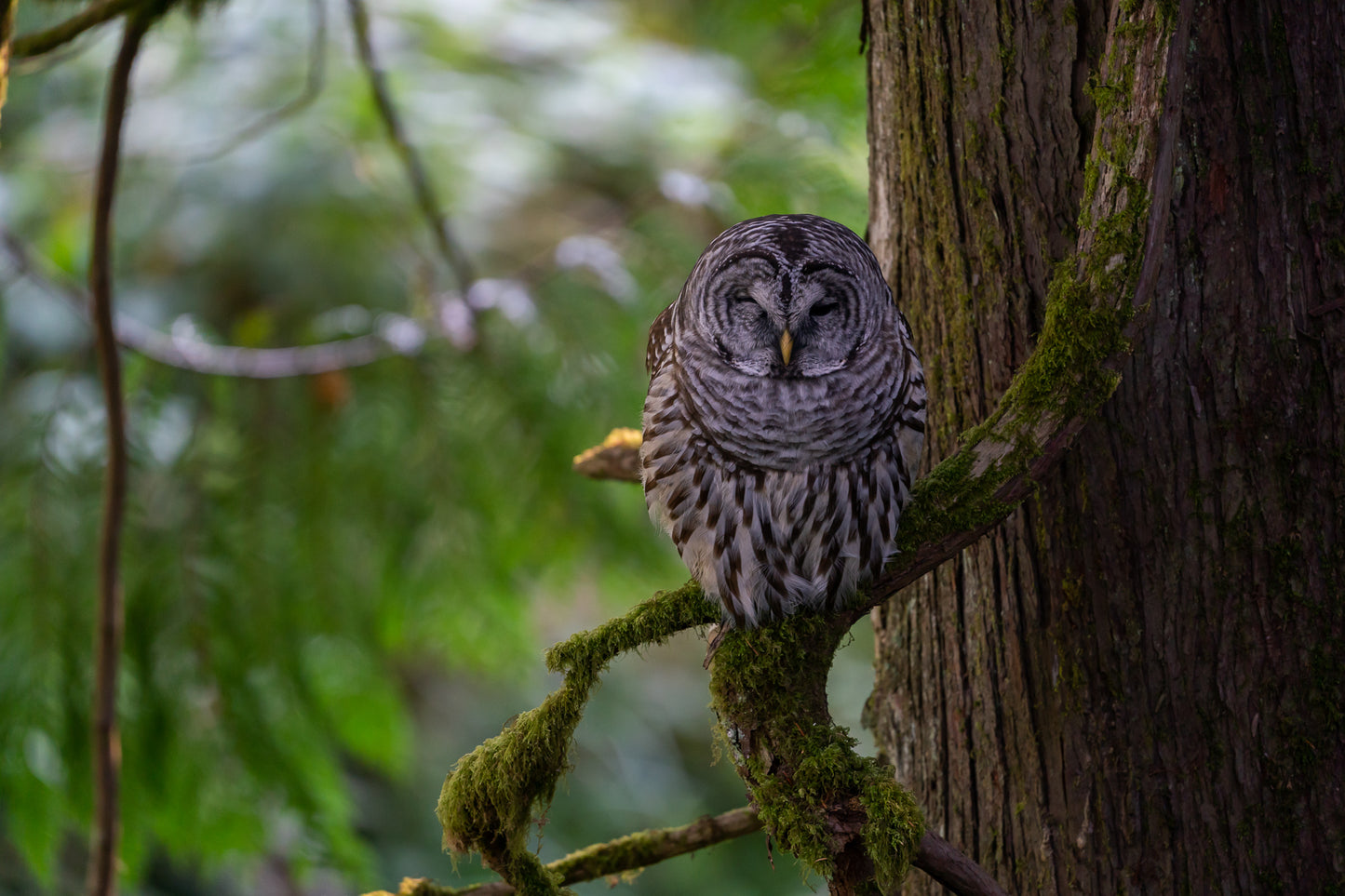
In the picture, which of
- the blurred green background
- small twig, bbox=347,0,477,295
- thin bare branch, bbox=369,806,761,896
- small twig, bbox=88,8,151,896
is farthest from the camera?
the blurred green background

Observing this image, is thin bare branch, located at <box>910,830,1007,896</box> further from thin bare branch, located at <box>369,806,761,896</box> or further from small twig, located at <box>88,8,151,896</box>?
small twig, located at <box>88,8,151,896</box>

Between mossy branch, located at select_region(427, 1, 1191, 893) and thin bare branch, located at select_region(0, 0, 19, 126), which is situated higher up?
thin bare branch, located at select_region(0, 0, 19, 126)

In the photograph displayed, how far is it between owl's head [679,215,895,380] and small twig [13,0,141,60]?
49.7 inches

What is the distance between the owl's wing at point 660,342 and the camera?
1.96 meters

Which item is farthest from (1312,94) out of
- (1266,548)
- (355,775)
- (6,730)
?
(355,775)

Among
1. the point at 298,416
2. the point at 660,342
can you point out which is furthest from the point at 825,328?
the point at 298,416

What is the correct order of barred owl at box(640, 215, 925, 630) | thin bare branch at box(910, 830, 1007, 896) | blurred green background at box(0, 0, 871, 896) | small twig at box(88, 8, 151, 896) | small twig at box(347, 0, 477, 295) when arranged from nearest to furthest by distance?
thin bare branch at box(910, 830, 1007, 896) < barred owl at box(640, 215, 925, 630) < small twig at box(88, 8, 151, 896) < small twig at box(347, 0, 477, 295) < blurred green background at box(0, 0, 871, 896)

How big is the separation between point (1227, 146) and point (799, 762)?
3.90 feet

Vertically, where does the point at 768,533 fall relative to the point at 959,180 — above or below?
below

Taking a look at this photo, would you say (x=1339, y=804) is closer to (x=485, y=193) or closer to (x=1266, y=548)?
(x=1266, y=548)

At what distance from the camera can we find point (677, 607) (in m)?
1.76

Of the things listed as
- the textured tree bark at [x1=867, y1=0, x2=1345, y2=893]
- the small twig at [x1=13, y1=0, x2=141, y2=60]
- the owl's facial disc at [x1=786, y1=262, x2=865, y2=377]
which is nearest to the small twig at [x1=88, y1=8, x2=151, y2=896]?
the small twig at [x1=13, y1=0, x2=141, y2=60]

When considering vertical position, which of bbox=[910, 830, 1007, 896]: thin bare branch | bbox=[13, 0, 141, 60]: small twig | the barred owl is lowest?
bbox=[910, 830, 1007, 896]: thin bare branch

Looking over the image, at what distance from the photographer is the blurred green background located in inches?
114
